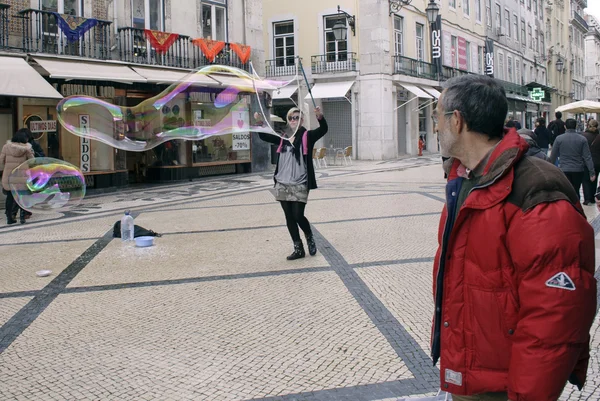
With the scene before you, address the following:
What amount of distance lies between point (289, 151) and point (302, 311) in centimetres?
248

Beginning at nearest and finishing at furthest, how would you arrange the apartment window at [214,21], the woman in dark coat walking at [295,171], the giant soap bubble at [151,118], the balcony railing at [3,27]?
the woman in dark coat walking at [295,171], the giant soap bubble at [151,118], the balcony railing at [3,27], the apartment window at [214,21]

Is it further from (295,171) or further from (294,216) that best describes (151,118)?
(294,216)

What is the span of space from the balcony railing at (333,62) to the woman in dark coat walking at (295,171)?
22.1 metres

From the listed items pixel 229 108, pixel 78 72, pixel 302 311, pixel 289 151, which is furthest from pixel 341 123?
pixel 302 311

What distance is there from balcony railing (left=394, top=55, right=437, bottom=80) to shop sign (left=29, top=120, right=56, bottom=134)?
17549 millimetres

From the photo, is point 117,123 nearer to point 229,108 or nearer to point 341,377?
point 229,108

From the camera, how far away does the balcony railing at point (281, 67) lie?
29.7 meters

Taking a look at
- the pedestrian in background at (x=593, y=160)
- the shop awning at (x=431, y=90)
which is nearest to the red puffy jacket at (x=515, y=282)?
the pedestrian in background at (x=593, y=160)

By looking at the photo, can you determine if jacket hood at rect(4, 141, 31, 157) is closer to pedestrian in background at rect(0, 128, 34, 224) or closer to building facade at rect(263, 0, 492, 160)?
pedestrian in background at rect(0, 128, 34, 224)

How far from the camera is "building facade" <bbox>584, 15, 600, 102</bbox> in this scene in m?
72.0

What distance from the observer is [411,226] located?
913 centimetres

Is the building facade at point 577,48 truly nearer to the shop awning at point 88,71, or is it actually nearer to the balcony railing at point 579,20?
the balcony railing at point 579,20

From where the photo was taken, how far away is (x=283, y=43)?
30203mm

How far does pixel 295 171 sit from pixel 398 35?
2472 cm
